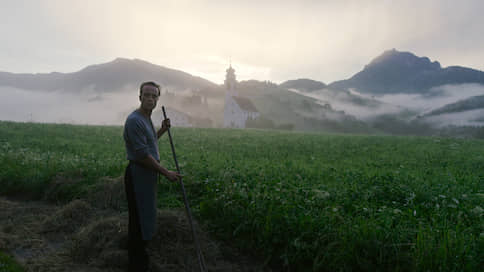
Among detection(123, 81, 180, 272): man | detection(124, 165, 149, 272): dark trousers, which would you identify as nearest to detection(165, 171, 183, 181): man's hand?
detection(123, 81, 180, 272): man

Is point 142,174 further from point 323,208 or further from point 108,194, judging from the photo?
point 108,194

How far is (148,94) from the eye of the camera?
4.28 metres

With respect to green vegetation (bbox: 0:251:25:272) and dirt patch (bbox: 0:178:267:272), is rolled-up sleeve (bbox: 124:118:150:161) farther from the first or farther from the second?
green vegetation (bbox: 0:251:25:272)

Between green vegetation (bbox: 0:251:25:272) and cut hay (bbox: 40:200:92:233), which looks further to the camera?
cut hay (bbox: 40:200:92:233)

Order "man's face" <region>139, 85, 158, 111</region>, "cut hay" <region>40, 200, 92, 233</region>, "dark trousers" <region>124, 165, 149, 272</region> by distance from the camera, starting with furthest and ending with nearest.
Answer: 1. "cut hay" <region>40, 200, 92, 233</region>
2. "dark trousers" <region>124, 165, 149, 272</region>
3. "man's face" <region>139, 85, 158, 111</region>

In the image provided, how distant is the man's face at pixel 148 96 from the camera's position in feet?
14.0

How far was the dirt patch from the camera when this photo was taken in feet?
15.6

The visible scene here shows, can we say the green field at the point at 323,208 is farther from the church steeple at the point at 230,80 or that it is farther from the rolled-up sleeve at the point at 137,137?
the church steeple at the point at 230,80

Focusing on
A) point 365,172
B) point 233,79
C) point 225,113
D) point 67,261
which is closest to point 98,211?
point 67,261

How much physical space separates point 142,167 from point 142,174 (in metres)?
0.11

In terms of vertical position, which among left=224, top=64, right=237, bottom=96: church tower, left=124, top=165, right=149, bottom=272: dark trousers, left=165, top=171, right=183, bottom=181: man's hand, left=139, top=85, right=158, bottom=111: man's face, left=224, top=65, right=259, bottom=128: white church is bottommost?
left=124, top=165, right=149, bottom=272: dark trousers

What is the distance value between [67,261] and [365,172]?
8.18 m

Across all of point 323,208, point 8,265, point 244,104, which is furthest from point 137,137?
point 244,104

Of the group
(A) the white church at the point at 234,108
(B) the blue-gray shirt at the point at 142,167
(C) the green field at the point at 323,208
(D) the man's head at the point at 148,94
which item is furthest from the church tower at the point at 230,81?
(B) the blue-gray shirt at the point at 142,167
